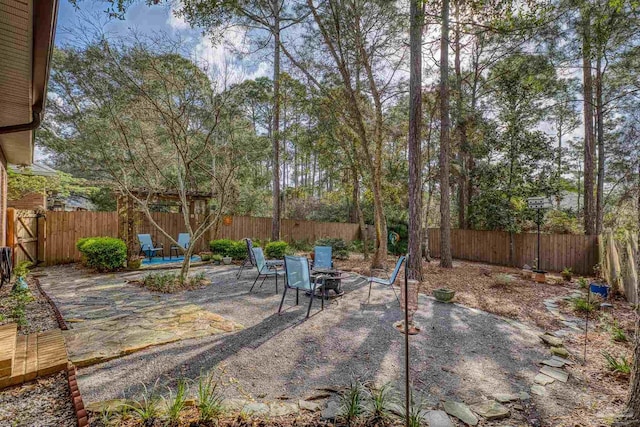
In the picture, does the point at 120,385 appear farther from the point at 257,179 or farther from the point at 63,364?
the point at 257,179

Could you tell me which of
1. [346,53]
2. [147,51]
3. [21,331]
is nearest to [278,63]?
[346,53]

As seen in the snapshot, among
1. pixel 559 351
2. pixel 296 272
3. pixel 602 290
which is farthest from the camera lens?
pixel 602 290

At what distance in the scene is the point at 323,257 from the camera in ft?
21.7

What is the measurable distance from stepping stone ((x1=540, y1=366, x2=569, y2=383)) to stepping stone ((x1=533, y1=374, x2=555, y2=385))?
0.07 metres

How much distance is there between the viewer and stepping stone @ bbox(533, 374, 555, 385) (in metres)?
2.52

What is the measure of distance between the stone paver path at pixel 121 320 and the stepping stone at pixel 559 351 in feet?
11.9

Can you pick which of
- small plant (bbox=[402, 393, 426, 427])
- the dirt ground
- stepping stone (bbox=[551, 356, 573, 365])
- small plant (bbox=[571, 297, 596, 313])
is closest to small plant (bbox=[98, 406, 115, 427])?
small plant (bbox=[402, 393, 426, 427])

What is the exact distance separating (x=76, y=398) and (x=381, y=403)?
2.03 meters

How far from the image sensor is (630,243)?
487cm

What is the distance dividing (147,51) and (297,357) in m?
5.54

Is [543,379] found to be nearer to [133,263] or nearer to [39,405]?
[39,405]

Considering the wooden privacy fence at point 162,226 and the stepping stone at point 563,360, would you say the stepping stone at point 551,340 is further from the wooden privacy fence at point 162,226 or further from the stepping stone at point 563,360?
the wooden privacy fence at point 162,226

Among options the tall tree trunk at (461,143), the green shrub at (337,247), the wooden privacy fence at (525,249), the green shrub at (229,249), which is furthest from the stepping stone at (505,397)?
the tall tree trunk at (461,143)

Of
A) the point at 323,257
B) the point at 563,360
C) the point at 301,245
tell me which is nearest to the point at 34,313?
the point at 323,257
